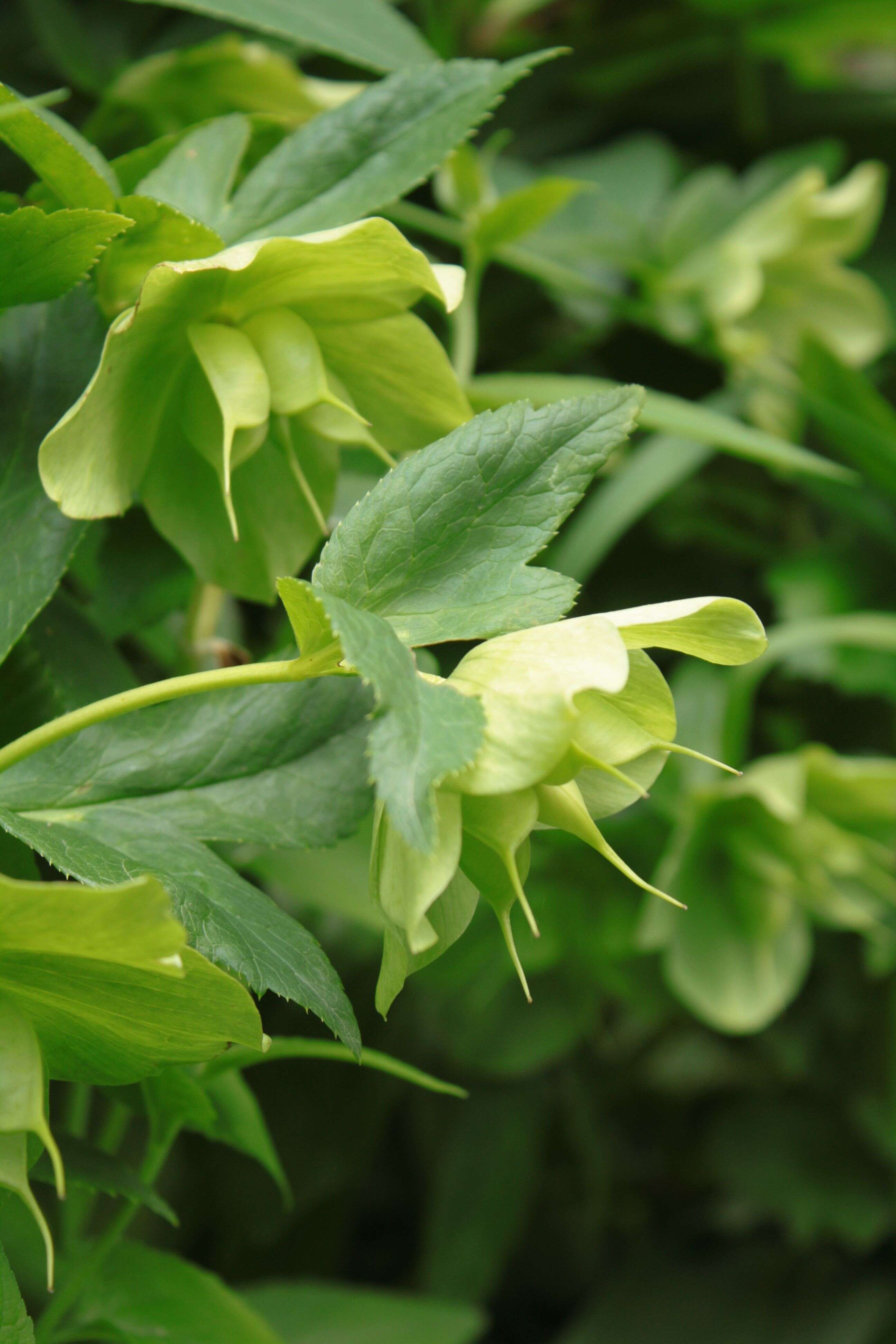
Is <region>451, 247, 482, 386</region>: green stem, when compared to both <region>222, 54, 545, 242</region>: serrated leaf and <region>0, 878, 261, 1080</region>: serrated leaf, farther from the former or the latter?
<region>0, 878, 261, 1080</region>: serrated leaf

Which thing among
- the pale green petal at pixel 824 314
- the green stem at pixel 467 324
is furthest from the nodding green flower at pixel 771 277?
the green stem at pixel 467 324

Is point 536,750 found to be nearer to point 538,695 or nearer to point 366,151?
point 538,695

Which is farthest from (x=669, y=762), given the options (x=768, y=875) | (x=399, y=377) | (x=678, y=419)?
(x=399, y=377)

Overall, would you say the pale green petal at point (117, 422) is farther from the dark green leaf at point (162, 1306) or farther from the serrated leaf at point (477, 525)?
the dark green leaf at point (162, 1306)

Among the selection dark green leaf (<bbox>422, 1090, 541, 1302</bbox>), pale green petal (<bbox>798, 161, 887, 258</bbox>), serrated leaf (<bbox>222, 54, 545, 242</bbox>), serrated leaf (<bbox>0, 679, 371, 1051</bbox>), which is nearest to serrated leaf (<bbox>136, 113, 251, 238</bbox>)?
serrated leaf (<bbox>222, 54, 545, 242</bbox>)

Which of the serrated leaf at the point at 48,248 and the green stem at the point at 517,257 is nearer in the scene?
the serrated leaf at the point at 48,248

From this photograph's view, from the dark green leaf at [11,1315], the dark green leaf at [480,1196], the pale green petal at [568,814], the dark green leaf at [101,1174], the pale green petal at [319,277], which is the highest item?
the pale green petal at [319,277]

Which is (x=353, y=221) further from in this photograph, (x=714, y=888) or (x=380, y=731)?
(x=714, y=888)
